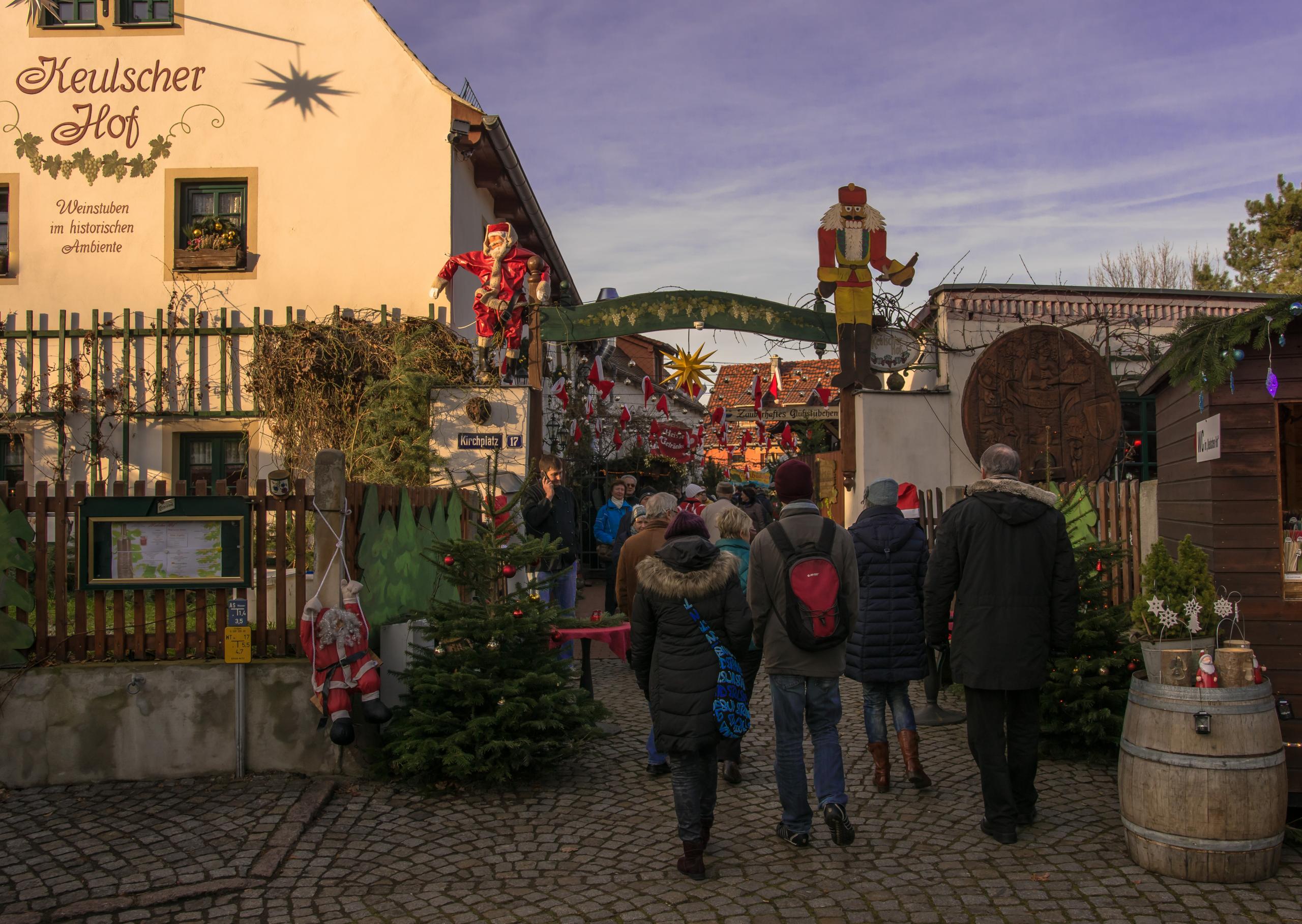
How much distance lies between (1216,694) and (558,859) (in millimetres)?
2931

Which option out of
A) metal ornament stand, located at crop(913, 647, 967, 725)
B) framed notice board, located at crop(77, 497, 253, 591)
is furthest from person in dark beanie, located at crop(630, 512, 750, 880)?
metal ornament stand, located at crop(913, 647, 967, 725)

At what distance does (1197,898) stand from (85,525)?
5.92 m

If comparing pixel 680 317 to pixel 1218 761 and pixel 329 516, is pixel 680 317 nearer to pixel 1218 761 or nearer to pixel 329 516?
pixel 329 516

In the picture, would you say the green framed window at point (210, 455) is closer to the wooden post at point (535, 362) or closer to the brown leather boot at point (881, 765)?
the wooden post at point (535, 362)

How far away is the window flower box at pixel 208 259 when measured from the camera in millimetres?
12586

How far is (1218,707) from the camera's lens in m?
4.38

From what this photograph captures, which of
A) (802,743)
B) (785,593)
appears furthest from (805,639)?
(802,743)

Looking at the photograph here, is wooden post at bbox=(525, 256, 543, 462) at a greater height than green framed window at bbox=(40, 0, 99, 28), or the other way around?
green framed window at bbox=(40, 0, 99, 28)

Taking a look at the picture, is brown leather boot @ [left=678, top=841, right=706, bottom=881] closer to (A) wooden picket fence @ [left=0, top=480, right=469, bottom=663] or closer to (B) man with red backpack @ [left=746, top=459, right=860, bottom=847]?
(B) man with red backpack @ [left=746, top=459, right=860, bottom=847]

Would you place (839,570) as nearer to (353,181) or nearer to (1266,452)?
(1266,452)

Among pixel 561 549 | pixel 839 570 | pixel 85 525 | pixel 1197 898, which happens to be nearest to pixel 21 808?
pixel 85 525

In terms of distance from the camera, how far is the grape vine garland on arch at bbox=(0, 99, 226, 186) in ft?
42.0

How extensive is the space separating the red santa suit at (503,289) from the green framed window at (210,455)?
3.59 metres

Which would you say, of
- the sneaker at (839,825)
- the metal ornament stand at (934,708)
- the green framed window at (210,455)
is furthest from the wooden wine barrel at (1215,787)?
the green framed window at (210,455)
